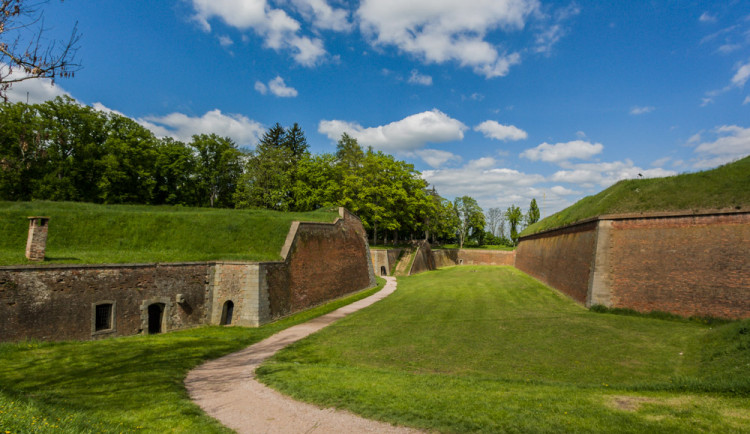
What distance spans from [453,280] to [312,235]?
15.4 metres

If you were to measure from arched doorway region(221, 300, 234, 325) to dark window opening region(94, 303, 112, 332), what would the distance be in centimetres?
488

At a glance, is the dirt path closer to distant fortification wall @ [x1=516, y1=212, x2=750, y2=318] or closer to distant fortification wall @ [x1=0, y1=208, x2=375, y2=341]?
distant fortification wall @ [x1=0, y1=208, x2=375, y2=341]

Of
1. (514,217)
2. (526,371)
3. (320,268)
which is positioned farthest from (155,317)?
(514,217)

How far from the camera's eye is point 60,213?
60.1ft

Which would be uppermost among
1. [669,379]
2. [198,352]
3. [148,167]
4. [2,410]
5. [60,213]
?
[148,167]

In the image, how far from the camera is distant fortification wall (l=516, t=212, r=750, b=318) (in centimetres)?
1491

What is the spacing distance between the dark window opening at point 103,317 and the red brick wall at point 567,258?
23884 mm

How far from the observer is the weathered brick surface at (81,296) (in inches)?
489

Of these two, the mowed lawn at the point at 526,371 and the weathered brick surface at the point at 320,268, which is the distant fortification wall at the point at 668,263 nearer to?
the mowed lawn at the point at 526,371

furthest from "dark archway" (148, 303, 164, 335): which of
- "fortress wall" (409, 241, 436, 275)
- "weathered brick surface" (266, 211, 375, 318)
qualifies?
"fortress wall" (409, 241, 436, 275)

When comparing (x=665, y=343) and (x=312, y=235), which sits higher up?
(x=312, y=235)

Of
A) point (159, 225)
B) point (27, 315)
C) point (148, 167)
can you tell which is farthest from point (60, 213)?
point (148, 167)

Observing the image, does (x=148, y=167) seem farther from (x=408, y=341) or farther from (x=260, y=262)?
(x=408, y=341)

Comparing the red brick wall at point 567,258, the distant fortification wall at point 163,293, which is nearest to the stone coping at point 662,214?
the red brick wall at point 567,258
